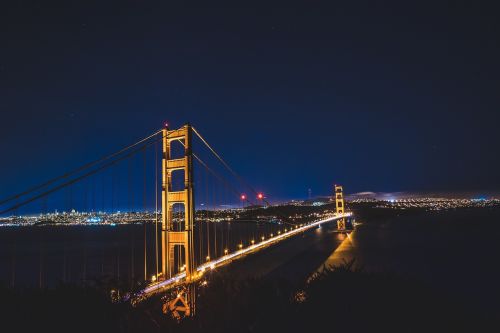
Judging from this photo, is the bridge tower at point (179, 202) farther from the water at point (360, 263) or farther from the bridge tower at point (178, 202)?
the water at point (360, 263)

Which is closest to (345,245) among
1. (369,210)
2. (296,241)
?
(296,241)

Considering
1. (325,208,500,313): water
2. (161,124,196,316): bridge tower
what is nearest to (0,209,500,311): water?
(325,208,500,313): water

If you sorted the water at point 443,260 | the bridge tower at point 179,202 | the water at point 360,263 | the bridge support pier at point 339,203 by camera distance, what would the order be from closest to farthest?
the bridge tower at point 179,202, the water at point 443,260, the water at point 360,263, the bridge support pier at point 339,203

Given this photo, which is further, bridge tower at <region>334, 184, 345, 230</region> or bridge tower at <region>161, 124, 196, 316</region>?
bridge tower at <region>334, 184, 345, 230</region>

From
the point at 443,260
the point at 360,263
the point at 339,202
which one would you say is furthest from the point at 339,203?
the point at 360,263

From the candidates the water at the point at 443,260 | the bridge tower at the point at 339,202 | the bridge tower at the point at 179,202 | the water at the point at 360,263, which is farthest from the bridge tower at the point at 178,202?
the bridge tower at the point at 339,202

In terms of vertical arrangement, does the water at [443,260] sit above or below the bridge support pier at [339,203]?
below

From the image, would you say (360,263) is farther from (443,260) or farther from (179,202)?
(179,202)

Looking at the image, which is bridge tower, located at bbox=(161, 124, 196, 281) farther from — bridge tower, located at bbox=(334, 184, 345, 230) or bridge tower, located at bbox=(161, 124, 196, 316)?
bridge tower, located at bbox=(334, 184, 345, 230)

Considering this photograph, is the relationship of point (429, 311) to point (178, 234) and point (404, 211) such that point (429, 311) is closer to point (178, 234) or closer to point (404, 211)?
point (178, 234)

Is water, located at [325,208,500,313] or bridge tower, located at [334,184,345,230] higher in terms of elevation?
bridge tower, located at [334,184,345,230]

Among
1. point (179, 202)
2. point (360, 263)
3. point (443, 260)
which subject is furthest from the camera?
point (443, 260)

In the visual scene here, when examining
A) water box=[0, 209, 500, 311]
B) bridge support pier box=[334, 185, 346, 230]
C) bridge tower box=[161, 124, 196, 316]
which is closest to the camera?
bridge tower box=[161, 124, 196, 316]
